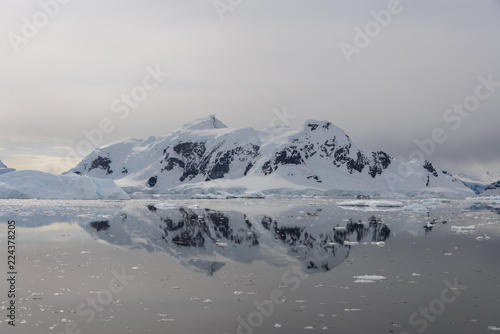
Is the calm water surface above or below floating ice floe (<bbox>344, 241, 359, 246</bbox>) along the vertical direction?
above

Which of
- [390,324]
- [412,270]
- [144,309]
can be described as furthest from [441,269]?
[144,309]

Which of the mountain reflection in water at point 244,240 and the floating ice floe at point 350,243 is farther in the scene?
the floating ice floe at point 350,243

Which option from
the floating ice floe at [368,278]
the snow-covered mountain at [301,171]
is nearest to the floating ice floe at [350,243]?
the floating ice floe at [368,278]

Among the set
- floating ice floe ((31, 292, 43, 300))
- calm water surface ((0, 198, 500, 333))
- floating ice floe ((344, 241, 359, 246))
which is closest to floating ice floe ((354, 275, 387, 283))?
calm water surface ((0, 198, 500, 333))

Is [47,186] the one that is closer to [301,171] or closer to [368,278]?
[368,278]

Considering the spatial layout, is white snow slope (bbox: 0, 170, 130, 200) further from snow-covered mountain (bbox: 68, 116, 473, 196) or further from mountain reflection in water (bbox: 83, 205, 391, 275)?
snow-covered mountain (bbox: 68, 116, 473, 196)

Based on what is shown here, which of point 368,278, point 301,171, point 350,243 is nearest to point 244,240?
point 350,243

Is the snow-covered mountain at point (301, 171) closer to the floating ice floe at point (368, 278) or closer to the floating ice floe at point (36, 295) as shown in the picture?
the floating ice floe at point (368, 278)

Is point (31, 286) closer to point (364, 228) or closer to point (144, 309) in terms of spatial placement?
point (144, 309)

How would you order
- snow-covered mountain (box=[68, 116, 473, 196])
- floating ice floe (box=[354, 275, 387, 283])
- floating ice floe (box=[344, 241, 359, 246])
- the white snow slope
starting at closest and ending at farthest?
floating ice floe (box=[354, 275, 387, 283]) < floating ice floe (box=[344, 241, 359, 246]) < the white snow slope < snow-covered mountain (box=[68, 116, 473, 196])
